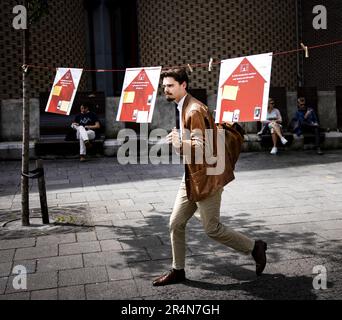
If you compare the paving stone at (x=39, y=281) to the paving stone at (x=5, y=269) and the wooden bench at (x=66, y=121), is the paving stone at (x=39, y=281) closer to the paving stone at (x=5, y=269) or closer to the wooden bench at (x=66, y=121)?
the paving stone at (x=5, y=269)

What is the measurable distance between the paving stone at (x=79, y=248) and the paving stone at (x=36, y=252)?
76 millimetres

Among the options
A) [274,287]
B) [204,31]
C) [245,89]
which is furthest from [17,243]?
[204,31]

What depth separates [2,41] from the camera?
14.8 meters

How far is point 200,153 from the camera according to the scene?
370cm

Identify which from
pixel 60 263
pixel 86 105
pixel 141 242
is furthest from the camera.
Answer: pixel 86 105

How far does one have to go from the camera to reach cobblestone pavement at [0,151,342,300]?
392 centimetres

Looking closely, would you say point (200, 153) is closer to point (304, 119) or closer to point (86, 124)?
point (86, 124)

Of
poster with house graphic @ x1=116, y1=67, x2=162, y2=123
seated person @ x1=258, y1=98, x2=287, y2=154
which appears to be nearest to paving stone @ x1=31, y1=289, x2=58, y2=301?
poster with house graphic @ x1=116, y1=67, x2=162, y2=123

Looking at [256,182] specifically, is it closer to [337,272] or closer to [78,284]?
[337,272]

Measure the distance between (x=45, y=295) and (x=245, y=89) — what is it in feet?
9.32

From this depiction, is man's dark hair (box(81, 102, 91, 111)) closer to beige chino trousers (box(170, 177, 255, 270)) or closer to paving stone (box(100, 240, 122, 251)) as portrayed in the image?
paving stone (box(100, 240, 122, 251))

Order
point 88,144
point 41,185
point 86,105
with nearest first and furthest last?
1. point 41,185
2. point 88,144
3. point 86,105

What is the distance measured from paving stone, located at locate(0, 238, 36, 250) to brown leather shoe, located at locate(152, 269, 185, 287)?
6.15ft
